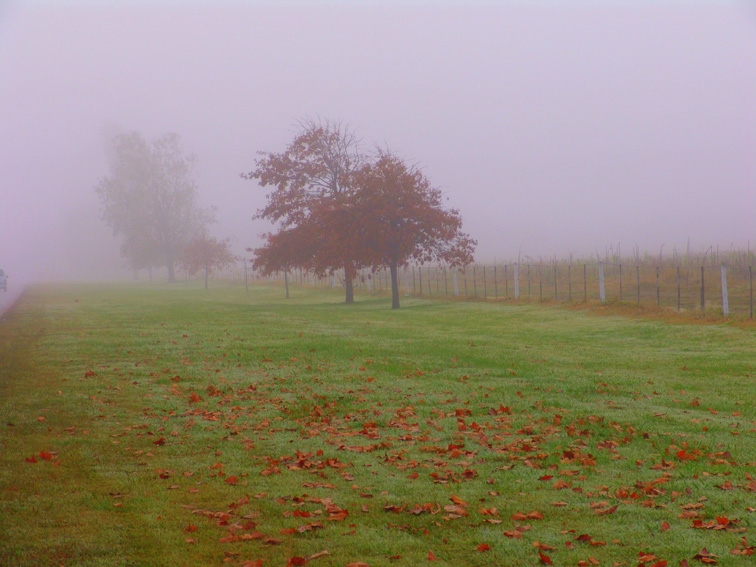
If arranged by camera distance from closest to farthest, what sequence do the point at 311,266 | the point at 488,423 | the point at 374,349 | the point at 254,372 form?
1. the point at 488,423
2. the point at 254,372
3. the point at 374,349
4. the point at 311,266

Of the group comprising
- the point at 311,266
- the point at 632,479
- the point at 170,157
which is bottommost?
the point at 632,479

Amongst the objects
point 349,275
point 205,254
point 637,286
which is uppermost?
point 205,254

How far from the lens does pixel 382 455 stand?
330 inches

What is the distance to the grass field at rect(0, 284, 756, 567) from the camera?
5676 millimetres

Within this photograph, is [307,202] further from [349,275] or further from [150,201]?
[150,201]

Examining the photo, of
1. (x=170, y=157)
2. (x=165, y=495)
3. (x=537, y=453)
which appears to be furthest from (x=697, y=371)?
(x=170, y=157)

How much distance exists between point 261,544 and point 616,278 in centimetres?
3976

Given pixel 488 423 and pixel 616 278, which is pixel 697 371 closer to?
pixel 488 423

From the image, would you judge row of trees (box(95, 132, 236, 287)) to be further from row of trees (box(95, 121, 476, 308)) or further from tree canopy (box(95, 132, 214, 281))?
row of trees (box(95, 121, 476, 308))

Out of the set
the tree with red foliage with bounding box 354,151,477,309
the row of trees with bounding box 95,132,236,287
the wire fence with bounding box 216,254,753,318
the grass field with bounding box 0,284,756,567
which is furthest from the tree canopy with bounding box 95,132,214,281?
the grass field with bounding box 0,284,756,567

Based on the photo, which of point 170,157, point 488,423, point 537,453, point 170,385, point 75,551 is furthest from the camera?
point 170,157

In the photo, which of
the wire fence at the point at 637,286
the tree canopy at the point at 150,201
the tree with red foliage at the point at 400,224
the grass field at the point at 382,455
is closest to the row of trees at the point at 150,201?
the tree canopy at the point at 150,201

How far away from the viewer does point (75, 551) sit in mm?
5598

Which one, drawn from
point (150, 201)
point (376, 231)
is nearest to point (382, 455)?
point (376, 231)
